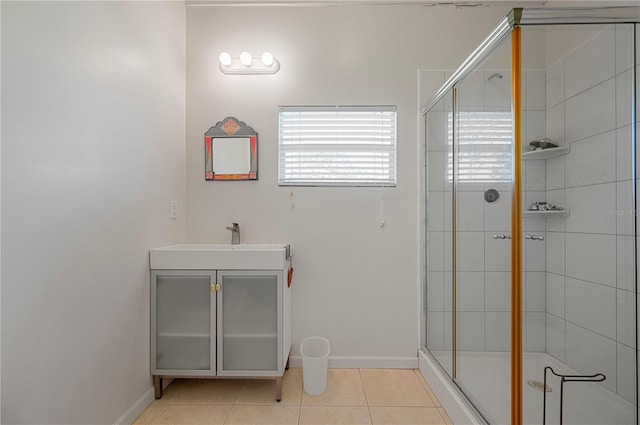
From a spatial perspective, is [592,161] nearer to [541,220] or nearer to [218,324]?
[541,220]

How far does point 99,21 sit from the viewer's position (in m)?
1.27

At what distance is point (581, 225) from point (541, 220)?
0.74 ft

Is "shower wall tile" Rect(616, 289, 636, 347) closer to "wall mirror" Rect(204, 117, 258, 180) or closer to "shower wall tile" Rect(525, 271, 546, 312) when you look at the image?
"shower wall tile" Rect(525, 271, 546, 312)

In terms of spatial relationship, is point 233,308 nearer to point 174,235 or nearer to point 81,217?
point 174,235

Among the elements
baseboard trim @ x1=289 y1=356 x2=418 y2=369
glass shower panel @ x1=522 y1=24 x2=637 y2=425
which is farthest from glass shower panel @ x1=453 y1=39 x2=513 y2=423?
baseboard trim @ x1=289 y1=356 x2=418 y2=369

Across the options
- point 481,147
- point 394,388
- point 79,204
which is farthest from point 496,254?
point 79,204

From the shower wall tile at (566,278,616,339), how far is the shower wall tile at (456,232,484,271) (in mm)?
561

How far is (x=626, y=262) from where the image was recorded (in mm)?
1404

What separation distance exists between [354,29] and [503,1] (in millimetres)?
1112

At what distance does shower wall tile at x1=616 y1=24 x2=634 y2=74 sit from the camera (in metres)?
1.32

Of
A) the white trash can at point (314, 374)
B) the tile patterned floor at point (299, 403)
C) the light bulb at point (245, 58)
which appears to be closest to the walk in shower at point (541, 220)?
the tile patterned floor at point (299, 403)

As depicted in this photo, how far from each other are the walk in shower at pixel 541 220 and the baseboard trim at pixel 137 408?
5.88ft

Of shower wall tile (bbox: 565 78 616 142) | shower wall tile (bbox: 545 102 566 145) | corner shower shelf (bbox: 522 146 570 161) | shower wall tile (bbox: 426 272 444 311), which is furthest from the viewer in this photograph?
shower wall tile (bbox: 426 272 444 311)

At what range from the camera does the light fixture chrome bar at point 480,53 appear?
1.10m
